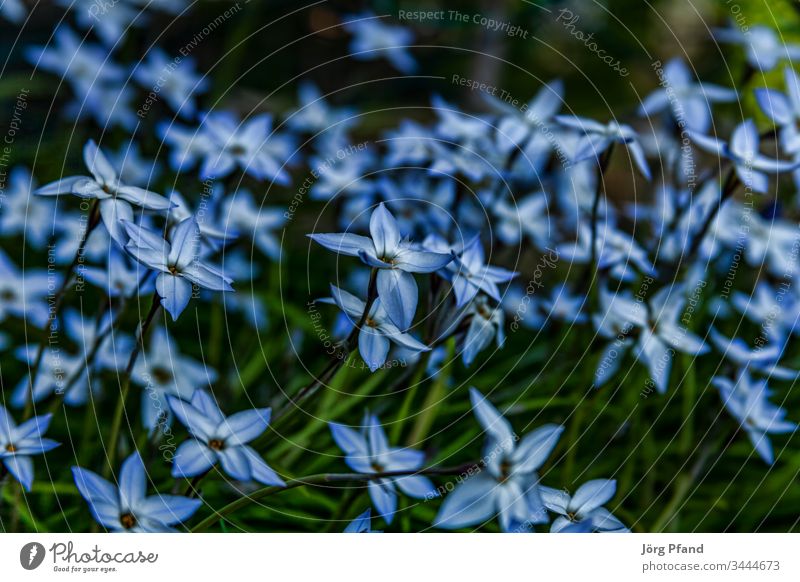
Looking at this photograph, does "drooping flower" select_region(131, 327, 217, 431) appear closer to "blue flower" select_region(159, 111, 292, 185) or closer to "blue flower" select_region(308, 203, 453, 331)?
"blue flower" select_region(159, 111, 292, 185)

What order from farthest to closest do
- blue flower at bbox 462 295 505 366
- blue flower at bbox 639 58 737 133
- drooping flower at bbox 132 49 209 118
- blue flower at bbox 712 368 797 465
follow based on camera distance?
drooping flower at bbox 132 49 209 118
blue flower at bbox 639 58 737 133
blue flower at bbox 712 368 797 465
blue flower at bbox 462 295 505 366

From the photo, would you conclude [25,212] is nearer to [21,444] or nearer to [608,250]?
[21,444]

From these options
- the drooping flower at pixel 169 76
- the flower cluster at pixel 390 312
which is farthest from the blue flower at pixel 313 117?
the drooping flower at pixel 169 76

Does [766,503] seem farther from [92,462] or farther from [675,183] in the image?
[92,462]

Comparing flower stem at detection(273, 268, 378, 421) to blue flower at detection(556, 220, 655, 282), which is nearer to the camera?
flower stem at detection(273, 268, 378, 421)

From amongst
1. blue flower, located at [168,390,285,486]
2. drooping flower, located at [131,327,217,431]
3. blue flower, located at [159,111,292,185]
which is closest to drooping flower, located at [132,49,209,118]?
blue flower, located at [159,111,292,185]

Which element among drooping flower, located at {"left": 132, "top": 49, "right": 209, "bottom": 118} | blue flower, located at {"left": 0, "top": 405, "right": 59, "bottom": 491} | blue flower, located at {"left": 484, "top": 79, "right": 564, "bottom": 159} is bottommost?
blue flower, located at {"left": 0, "top": 405, "right": 59, "bottom": 491}
